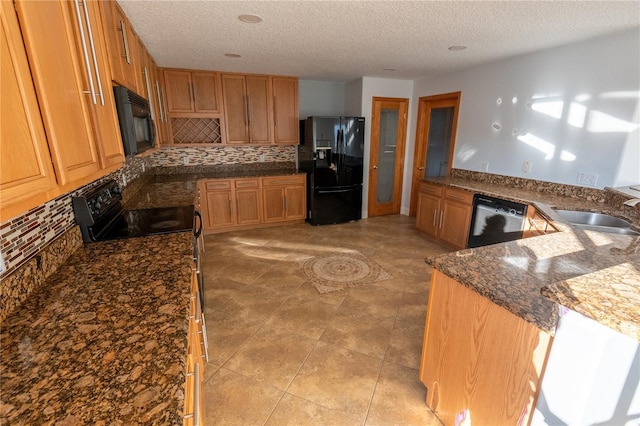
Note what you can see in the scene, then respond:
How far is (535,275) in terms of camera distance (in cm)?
124

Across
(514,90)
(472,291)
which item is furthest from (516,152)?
(472,291)

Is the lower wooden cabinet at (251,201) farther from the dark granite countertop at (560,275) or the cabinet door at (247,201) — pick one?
the dark granite countertop at (560,275)

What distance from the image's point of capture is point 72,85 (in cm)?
99

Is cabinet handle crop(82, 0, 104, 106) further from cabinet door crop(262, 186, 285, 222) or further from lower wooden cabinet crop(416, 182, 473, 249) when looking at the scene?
lower wooden cabinet crop(416, 182, 473, 249)

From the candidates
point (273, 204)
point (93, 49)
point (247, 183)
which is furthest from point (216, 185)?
point (93, 49)

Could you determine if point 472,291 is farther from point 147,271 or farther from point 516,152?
point 516,152

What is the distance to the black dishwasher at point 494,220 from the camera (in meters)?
2.78

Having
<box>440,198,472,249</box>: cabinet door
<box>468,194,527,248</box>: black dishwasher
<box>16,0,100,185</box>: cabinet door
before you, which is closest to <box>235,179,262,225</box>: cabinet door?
<box>440,198,472,249</box>: cabinet door

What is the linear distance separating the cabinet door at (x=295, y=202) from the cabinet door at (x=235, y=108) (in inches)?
39.8

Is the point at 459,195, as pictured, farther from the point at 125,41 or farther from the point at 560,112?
the point at 125,41

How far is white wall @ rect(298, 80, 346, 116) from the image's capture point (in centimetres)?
496

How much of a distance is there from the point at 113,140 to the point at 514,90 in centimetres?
383

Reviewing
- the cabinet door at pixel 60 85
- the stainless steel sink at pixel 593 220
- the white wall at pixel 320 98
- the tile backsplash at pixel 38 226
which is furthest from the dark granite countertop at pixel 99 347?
the white wall at pixel 320 98

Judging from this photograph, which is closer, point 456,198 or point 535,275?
point 535,275
